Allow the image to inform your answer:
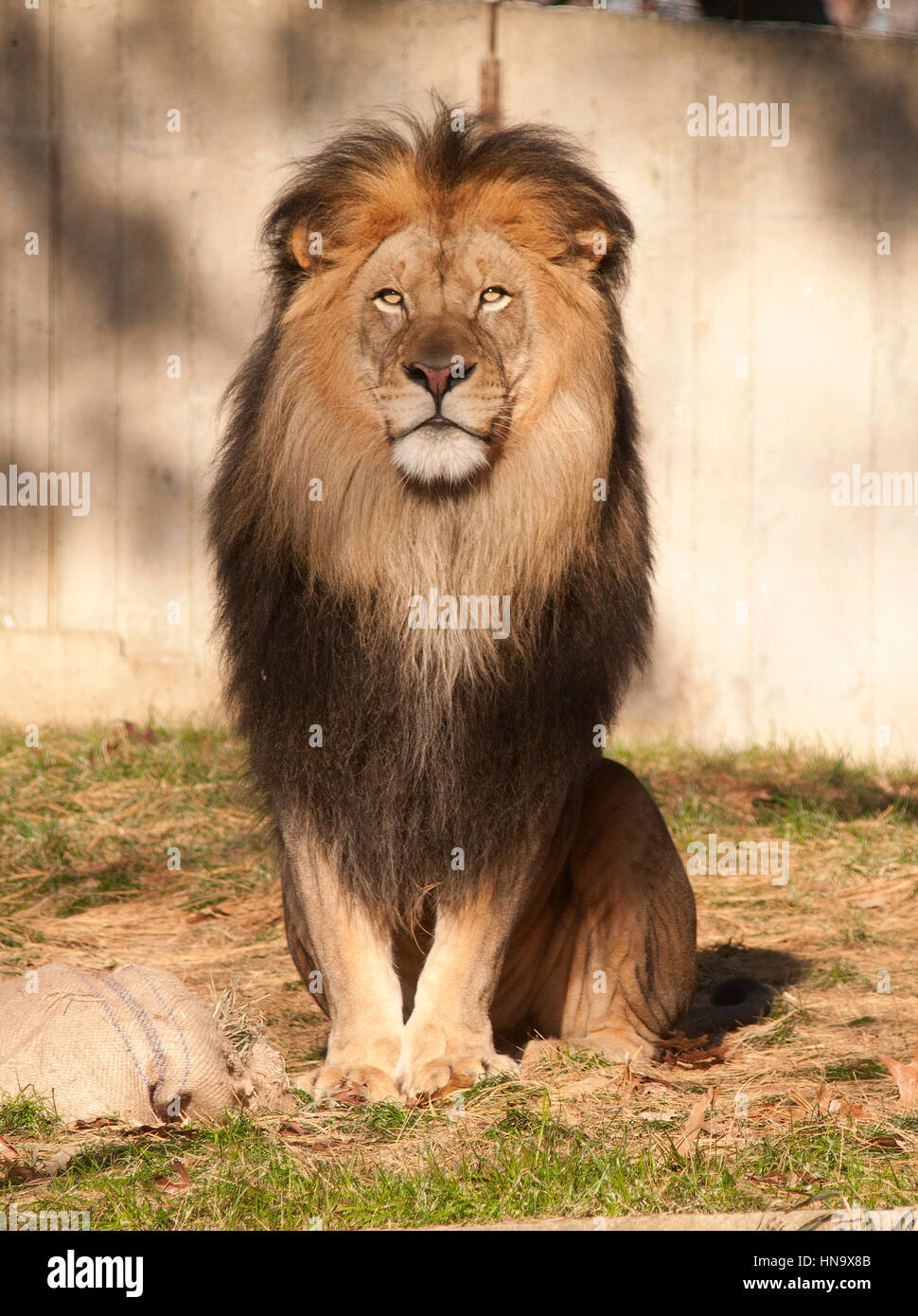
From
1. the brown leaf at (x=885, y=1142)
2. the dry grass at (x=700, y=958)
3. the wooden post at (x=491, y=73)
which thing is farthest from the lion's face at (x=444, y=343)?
the wooden post at (x=491, y=73)

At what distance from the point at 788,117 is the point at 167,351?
3688mm

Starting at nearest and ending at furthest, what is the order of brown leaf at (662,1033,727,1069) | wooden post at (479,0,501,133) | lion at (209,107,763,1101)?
1. lion at (209,107,763,1101)
2. brown leaf at (662,1033,727,1069)
3. wooden post at (479,0,501,133)

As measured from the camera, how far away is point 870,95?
28.1ft

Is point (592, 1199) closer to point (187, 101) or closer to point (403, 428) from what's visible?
point (403, 428)

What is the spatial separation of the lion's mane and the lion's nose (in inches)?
8.4

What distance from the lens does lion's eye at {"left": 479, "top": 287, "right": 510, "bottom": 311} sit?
11.9 feet

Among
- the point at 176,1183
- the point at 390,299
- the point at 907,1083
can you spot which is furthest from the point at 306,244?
the point at 907,1083

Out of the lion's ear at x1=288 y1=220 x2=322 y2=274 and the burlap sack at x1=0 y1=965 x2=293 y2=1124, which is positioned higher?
the lion's ear at x1=288 y1=220 x2=322 y2=274

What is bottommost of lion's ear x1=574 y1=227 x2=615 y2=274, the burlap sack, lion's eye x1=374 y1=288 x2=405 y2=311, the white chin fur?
the burlap sack

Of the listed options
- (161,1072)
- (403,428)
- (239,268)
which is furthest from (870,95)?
(161,1072)

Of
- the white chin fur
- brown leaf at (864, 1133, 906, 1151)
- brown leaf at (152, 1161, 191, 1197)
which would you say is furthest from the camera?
the white chin fur

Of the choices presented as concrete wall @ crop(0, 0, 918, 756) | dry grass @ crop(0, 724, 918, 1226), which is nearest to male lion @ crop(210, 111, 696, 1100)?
dry grass @ crop(0, 724, 918, 1226)

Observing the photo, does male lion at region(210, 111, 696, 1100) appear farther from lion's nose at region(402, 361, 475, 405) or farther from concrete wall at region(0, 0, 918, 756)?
concrete wall at region(0, 0, 918, 756)

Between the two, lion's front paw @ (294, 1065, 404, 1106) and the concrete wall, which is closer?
lion's front paw @ (294, 1065, 404, 1106)
